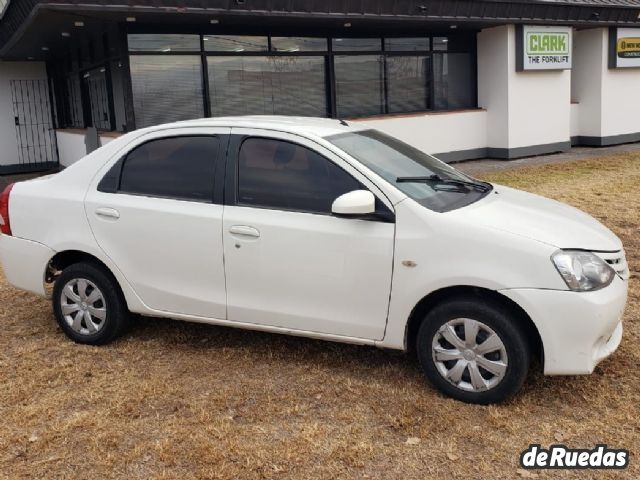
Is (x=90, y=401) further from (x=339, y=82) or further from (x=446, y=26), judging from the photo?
(x=446, y=26)

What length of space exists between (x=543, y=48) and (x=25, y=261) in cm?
1382

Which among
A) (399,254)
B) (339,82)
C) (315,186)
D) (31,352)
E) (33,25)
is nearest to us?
(399,254)

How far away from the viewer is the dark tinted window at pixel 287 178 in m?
4.27

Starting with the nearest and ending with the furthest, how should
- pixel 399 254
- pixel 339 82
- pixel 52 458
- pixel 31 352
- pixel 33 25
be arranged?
pixel 52 458, pixel 399 254, pixel 31 352, pixel 33 25, pixel 339 82

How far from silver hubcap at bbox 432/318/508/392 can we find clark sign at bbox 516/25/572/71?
514 inches

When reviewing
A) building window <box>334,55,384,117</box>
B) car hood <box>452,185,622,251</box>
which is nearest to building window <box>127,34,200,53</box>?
→ building window <box>334,55,384,117</box>

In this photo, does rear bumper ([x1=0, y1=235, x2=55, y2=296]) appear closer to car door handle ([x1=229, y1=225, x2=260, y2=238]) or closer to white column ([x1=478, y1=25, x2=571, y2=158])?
car door handle ([x1=229, y1=225, x2=260, y2=238])

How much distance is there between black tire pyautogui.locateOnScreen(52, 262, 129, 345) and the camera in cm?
493

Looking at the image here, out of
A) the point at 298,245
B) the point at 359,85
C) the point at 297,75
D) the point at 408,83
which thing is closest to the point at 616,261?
the point at 298,245

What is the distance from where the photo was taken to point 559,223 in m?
4.14

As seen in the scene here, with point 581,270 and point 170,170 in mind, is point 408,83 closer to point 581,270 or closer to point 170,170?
point 170,170

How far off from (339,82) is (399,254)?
1138 cm

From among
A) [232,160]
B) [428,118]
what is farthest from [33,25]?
[232,160]

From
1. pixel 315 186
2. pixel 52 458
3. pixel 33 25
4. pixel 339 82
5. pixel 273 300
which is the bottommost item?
pixel 52 458
